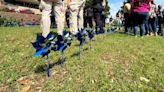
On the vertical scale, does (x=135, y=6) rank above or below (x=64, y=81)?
above

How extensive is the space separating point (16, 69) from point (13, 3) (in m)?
66.4

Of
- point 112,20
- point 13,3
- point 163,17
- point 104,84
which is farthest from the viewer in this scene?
point 13,3

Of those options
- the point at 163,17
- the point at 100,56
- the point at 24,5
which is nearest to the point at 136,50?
the point at 100,56

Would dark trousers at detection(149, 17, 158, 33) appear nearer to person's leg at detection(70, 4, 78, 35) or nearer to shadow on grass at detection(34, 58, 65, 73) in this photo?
person's leg at detection(70, 4, 78, 35)

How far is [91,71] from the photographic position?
263 inches

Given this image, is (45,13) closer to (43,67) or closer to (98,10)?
(43,67)

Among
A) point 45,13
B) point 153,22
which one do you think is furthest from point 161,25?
point 45,13

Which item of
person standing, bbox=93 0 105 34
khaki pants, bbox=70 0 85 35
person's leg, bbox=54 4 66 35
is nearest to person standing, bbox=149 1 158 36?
person standing, bbox=93 0 105 34

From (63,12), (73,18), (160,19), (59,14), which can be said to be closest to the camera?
(59,14)

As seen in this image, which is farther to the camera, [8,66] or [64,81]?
[8,66]

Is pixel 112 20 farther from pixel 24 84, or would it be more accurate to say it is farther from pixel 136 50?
pixel 24 84

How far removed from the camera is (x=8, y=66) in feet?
24.5

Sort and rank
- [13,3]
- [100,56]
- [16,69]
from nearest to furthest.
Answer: [16,69] < [100,56] < [13,3]

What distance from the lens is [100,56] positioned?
7.78m
